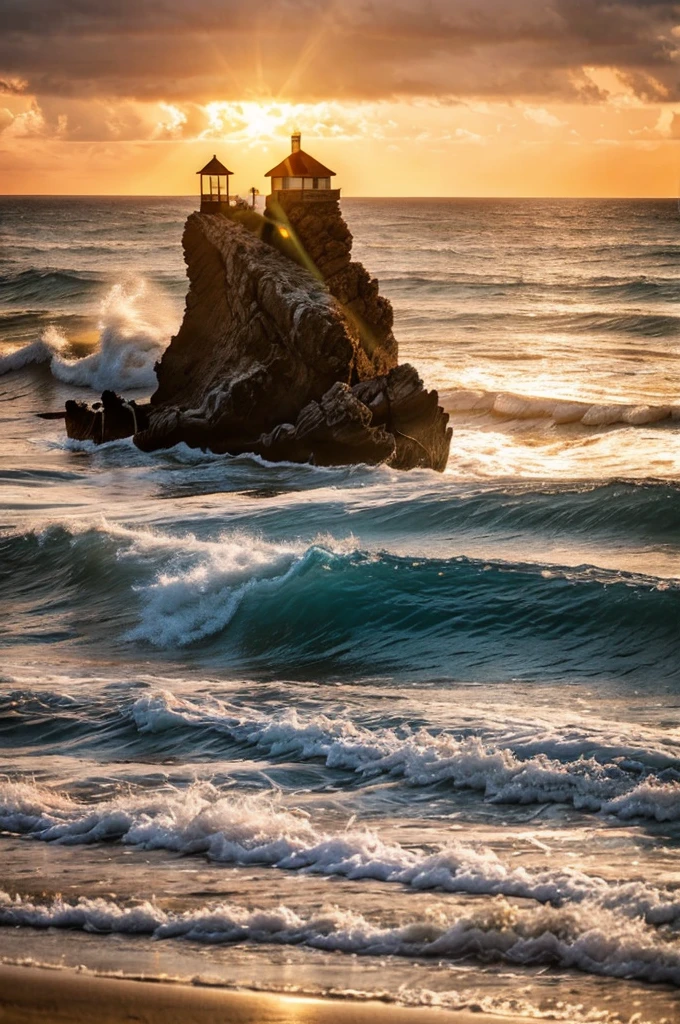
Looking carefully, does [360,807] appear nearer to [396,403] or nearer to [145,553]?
[145,553]

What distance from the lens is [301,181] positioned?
115ft

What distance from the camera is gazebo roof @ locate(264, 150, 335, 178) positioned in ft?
114

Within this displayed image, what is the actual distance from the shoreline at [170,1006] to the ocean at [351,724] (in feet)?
0.57

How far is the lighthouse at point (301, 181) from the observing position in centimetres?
3469

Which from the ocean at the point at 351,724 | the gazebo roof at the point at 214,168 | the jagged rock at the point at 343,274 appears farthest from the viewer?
the gazebo roof at the point at 214,168

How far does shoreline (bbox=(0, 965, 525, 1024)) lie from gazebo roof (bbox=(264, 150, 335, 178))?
3012 centimetres

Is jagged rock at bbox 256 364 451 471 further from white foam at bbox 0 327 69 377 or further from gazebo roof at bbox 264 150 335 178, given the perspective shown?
white foam at bbox 0 327 69 377

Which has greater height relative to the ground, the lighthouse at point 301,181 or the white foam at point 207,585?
the lighthouse at point 301,181

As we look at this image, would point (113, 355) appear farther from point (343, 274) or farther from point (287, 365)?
point (287, 365)

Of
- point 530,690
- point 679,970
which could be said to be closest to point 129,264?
point 530,690

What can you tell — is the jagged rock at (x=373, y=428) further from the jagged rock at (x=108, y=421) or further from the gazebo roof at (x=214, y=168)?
the gazebo roof at (x=214, y=168)

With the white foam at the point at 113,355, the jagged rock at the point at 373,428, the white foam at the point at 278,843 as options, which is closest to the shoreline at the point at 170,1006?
the white foam at the point at 278,843

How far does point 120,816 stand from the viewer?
9.91 m

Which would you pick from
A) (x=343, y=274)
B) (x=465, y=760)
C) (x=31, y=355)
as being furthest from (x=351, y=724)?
(x=31, y=355)
